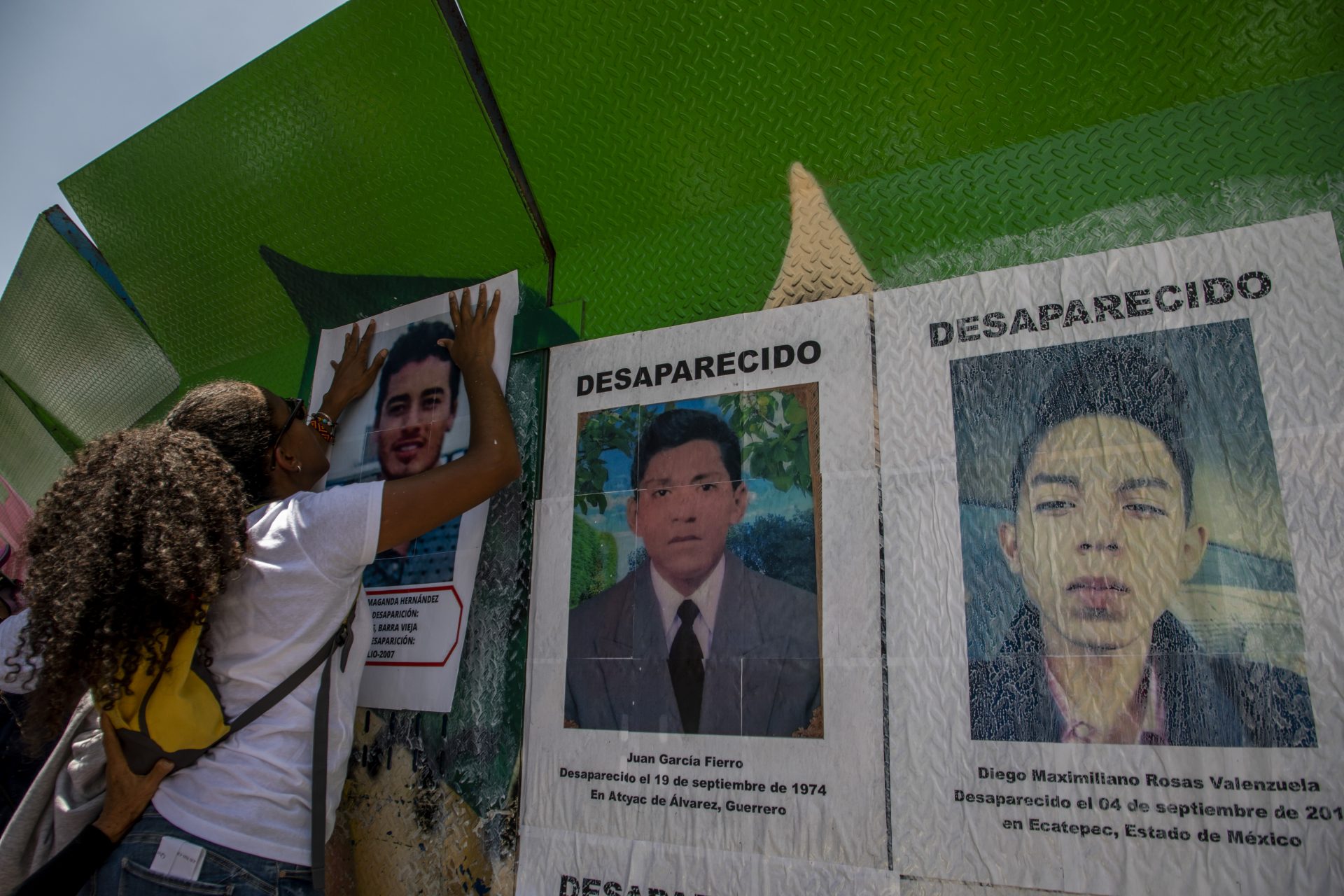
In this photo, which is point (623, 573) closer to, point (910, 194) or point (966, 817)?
point (966, 817)

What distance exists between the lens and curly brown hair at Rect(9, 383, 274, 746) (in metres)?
1.55

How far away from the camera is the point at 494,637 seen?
2092 mm

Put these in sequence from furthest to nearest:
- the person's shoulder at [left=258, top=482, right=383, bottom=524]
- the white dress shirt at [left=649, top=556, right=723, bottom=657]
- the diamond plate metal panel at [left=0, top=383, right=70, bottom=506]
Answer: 1. the diamond plate metal panel at [left=0, top=383, right=70, bottom=506]
2. the white dress shirt at [left=649, top=556, right=723, bottom=657]
3. the person's shoulder at [left=258, top=482, right=383, bottom=524]

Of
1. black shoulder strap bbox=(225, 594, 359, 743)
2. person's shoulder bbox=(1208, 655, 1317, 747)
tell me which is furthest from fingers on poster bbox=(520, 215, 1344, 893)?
black shoulder strap bbox=(225, 594, 359, 743)

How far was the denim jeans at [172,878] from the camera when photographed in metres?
1.50

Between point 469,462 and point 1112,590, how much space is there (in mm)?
1232

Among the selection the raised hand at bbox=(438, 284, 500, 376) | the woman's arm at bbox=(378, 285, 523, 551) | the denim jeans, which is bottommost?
the denim jeans

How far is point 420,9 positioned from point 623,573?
149cm

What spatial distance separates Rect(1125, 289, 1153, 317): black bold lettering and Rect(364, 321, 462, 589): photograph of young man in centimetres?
152

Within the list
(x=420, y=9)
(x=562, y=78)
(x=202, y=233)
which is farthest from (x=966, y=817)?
(x=202, y=233)

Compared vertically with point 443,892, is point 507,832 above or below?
above

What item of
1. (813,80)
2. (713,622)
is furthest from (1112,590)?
(813,80)

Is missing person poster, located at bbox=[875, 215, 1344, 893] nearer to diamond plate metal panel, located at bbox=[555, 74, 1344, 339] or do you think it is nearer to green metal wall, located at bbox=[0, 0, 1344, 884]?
diamond plate metal panel, located at bbox=[555, 74, 1344, 339]

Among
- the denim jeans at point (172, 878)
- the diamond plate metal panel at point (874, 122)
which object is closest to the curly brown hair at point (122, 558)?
the denim jeans at point (172, 878)
